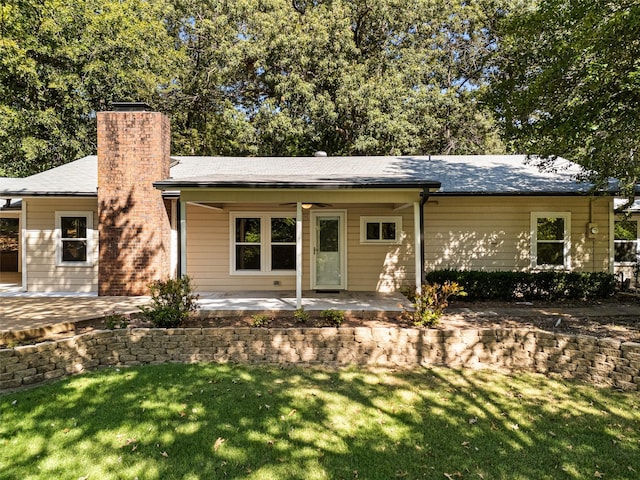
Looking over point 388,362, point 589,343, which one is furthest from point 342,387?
point 589,343

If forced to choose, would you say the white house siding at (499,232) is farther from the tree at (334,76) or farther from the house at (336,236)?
the tree at (334,76)

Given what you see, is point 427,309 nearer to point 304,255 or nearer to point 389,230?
point 389,230


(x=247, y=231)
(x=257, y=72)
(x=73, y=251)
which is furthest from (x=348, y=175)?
(x=257, y=72)

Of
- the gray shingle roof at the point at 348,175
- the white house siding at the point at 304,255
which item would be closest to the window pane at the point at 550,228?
the gray shingle roof at the point at 348,175

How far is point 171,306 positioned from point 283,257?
395cm

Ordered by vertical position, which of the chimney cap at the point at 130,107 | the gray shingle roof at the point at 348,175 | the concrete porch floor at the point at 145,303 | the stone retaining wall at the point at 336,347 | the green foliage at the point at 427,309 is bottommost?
the stone retaining wall at the point at 336,347

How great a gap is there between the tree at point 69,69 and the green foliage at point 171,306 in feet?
45.8

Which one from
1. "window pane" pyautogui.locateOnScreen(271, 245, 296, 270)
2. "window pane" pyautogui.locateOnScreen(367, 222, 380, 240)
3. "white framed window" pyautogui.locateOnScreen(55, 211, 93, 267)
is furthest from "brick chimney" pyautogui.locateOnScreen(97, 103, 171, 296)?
"window pane" pyautogui.locateOnScreen(367, 222, 380, 240)

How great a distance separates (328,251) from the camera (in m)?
9.99

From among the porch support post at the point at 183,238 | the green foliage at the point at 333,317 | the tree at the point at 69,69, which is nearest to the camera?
the green foliage at the point at 333,317

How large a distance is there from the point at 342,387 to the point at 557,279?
22.5ft

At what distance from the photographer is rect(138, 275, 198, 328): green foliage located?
20.7 feet

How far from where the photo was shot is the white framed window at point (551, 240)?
9773mm

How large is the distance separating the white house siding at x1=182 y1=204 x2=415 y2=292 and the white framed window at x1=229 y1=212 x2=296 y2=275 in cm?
19
